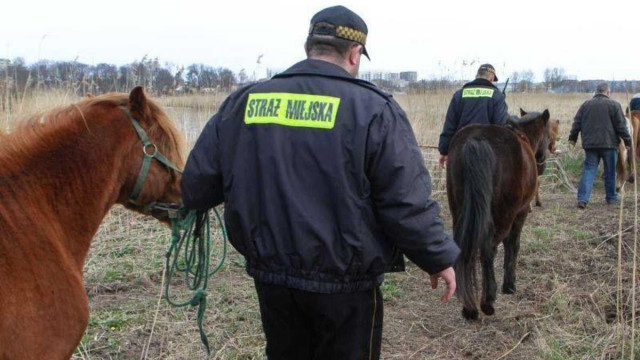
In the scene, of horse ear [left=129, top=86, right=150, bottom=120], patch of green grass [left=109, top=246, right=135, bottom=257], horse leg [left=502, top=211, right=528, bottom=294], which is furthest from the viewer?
patch of green grass [left=109, top=246, right=135, bottom=257]

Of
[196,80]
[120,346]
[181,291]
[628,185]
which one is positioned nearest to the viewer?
[120,346]

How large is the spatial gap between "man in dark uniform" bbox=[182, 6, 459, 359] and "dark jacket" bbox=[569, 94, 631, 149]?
8298mm

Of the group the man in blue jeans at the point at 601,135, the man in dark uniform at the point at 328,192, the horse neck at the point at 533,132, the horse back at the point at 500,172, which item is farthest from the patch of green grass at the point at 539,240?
the man in dark uniform at the point at 328,192

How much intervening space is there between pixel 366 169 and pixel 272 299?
63 cm

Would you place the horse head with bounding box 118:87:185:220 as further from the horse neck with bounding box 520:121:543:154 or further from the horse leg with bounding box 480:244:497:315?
the horse neck with bounding box 520:121:543:154

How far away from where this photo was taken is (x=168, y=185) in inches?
98.9

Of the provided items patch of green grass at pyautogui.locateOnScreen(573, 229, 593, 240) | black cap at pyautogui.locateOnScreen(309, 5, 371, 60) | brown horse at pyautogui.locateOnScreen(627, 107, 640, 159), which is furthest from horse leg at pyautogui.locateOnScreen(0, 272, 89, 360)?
brown horse at pyautogui.locateOnScreen(627, 107, 640, 159)

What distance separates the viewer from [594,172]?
933 centimetres

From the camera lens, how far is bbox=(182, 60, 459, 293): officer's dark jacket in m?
1.93

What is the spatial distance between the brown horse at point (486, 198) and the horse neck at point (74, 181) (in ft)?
9.92

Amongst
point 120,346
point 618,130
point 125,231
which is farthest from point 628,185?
point 120,346

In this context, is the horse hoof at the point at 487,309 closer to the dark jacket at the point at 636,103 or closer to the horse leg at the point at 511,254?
the horse leg at the point at 511,254

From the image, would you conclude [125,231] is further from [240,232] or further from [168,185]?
[240,232]

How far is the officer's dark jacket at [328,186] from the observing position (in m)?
1.93
